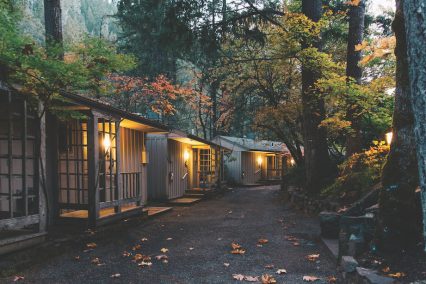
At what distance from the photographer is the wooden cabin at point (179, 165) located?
17.1 m

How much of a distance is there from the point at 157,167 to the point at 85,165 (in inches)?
280

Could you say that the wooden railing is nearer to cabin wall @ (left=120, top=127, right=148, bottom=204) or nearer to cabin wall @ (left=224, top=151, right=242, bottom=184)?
cabin wall @ (left=224, top=151, right=242, bottom=184)

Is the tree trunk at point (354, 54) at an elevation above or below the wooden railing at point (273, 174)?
above

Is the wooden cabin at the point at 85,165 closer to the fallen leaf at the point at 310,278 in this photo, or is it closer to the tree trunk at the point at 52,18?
the tree trunk at the point at 52,18

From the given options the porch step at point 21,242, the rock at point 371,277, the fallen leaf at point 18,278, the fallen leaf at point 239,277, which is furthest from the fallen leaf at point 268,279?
the porch step at point 21,242

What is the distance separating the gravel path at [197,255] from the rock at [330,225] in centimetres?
34

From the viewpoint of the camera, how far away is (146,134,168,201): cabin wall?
1708 centimetres

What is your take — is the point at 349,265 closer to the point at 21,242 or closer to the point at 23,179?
the point at 21,242

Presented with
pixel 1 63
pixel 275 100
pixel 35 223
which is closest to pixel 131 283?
pixel 35 223

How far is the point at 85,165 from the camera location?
10.3 meters

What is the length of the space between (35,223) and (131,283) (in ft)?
10.4

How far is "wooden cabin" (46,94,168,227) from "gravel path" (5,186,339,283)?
91 cm

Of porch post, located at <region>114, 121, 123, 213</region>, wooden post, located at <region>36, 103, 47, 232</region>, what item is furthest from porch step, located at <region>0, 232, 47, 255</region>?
porch post, located at <region>114, 121, 123, 213</region>

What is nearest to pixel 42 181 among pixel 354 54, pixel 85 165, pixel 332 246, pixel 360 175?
pixel 85 165
